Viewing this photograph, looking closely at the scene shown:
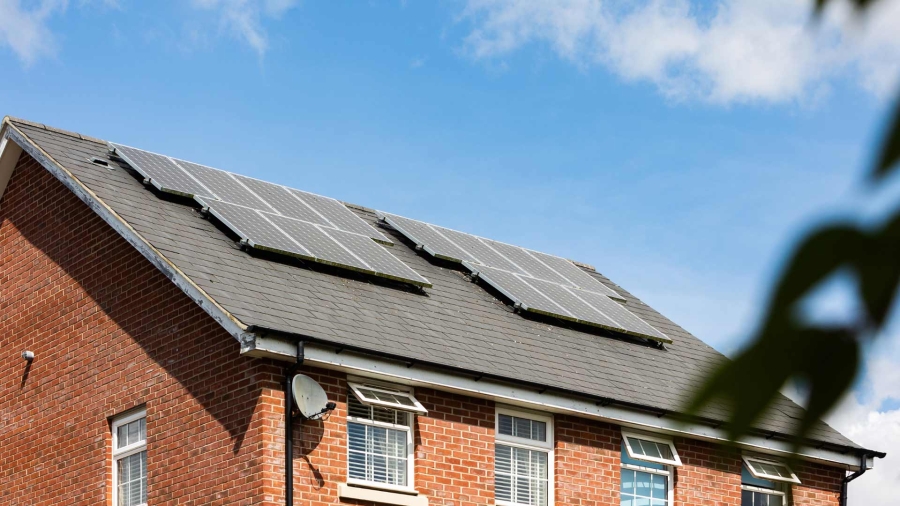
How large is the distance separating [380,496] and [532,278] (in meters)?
6.73

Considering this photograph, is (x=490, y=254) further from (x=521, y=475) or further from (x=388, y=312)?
(x=521, y=475)

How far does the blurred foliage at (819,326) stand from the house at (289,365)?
1202 cm

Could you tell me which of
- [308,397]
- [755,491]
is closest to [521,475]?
[308,397]

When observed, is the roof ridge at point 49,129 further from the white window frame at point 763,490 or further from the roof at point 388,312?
the white window frame at point 763,490

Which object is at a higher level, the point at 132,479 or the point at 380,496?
the point at 132,479

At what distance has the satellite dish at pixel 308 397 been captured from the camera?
542 inches

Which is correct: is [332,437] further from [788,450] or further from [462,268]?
[788,450]

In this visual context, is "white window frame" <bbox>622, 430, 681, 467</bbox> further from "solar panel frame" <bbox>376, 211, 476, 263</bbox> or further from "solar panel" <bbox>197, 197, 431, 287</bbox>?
"solar panel frame" <bbox>376, 211, 476, 263</bbox>

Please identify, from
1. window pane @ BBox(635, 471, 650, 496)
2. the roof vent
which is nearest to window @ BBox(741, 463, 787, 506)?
window pane @ BBox(635, 471, 650, 496)

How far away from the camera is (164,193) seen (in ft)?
56.4

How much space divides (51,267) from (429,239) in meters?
5.74

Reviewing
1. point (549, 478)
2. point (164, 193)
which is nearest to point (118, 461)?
point (164, 193)

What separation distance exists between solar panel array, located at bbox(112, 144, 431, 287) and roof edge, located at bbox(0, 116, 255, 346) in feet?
3.30

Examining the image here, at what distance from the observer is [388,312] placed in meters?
16.3
